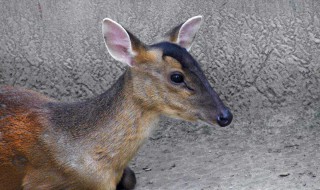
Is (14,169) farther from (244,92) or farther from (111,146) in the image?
(244,92)

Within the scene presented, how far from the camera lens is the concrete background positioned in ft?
24.4

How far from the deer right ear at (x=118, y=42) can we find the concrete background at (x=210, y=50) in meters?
1.53

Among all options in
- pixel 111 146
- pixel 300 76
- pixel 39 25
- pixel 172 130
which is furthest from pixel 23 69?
pixel 300 76

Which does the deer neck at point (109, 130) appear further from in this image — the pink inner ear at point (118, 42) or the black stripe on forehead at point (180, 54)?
the black stripe on forehead at point (180, 54)

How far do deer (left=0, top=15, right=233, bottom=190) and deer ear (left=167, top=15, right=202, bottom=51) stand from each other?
8.3 inches

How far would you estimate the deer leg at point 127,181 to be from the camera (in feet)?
20.9

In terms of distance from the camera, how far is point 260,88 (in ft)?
24.7

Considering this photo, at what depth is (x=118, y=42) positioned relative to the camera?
5949 mm

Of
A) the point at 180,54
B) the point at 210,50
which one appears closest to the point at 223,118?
the point at 180,54

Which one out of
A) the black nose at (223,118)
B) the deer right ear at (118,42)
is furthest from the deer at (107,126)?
the black nose at (223,118)

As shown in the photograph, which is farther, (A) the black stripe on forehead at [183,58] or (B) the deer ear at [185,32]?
(B) the deer ear at [185,32]

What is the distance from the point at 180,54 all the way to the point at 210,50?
1644mm

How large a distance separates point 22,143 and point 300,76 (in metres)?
2.63

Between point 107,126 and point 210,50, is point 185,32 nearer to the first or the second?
point 107,126
